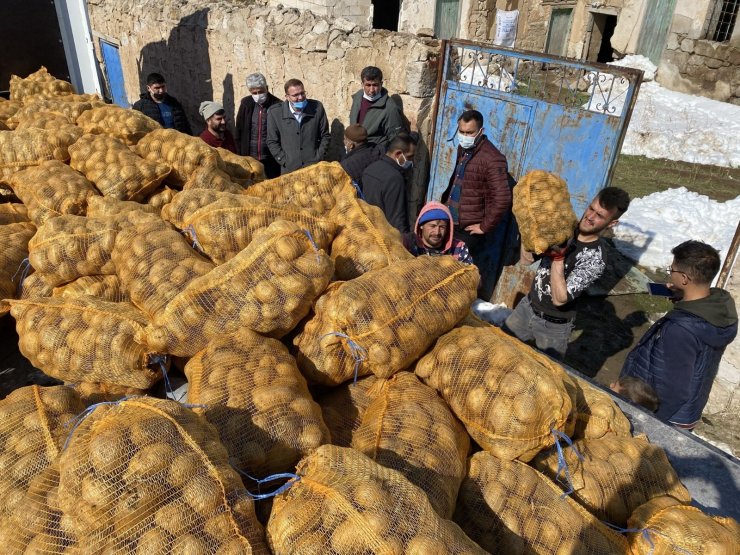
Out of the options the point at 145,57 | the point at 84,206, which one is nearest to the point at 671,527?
the point at 84,206

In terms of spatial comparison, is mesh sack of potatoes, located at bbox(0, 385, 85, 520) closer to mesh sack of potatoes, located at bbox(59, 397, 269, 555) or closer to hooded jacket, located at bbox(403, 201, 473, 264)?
mesh sack of potatoes, located at bbox(59, 397, 269, 555)

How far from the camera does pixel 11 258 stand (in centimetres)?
308

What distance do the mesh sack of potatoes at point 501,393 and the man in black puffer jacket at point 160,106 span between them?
5.71 metres

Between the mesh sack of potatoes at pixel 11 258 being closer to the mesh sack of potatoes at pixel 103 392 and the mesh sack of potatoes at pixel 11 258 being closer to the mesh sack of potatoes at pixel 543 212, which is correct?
the mesh sack of potatoes at pixel 103 392

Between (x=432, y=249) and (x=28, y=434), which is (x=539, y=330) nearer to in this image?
(x=432, y=249)

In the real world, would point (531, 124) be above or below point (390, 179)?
above

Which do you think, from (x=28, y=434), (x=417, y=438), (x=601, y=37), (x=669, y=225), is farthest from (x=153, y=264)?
(x=601, y=37)

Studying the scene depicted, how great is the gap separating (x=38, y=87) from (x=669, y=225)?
30.1ft

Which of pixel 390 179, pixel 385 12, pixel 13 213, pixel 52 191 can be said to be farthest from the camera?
pixel 385 12

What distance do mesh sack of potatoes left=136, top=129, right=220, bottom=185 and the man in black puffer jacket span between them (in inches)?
111

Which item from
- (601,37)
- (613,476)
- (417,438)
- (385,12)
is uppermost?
(385,12)

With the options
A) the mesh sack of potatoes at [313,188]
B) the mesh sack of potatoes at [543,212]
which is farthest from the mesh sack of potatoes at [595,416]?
the mesh sack of potatoes at [313,188]

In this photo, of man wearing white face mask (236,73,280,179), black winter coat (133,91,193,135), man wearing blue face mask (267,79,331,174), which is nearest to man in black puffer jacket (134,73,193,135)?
black winter coat (133,91,193,135)

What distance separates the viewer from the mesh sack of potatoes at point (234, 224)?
291 centimetres
